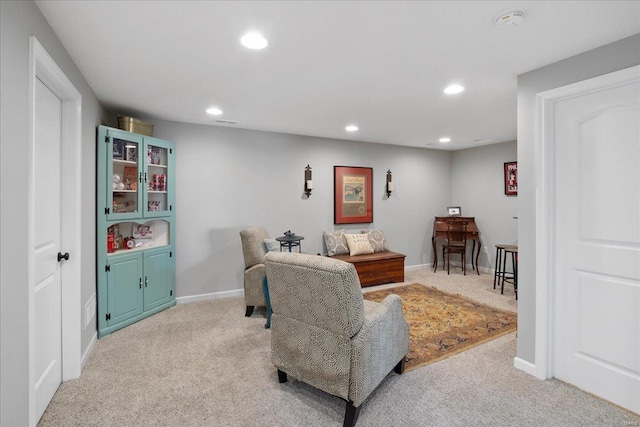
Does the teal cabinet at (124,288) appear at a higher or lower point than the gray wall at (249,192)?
lower

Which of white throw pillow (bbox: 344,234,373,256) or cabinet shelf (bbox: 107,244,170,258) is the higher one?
cabinet shelf (bbox: 107,244,170,258)

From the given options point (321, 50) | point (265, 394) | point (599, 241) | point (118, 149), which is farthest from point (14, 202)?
point (599, 241)

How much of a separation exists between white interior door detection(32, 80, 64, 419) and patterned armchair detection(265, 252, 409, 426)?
1432mm

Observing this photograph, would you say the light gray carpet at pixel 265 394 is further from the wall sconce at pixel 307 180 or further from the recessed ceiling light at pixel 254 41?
the wall sconce at pixel 307 180

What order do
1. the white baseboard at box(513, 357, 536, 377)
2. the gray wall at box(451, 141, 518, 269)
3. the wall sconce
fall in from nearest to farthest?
1. the white baseboard at box(513, 357, 536, 377)
2. the wall sconce
3. the gray wall at box(451, 141, 518, 269)

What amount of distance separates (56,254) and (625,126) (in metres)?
3.90

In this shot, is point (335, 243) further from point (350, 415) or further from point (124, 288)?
point (350, 415)

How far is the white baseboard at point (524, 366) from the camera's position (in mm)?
2404

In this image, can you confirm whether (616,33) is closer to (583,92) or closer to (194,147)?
(583,92)

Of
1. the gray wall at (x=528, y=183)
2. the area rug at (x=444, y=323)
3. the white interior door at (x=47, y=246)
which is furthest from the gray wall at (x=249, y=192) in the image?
the gray wall at (x=528, y=183)

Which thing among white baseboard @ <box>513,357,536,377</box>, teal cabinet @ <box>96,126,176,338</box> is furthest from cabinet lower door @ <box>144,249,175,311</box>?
white baseboard @ <box>513,357,536,377</box>

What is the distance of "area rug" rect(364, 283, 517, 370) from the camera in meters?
2.81

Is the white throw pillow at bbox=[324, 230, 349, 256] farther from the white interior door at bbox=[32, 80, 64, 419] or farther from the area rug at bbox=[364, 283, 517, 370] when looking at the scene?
the white interior door at bbox=[32, 80, 64, 419]

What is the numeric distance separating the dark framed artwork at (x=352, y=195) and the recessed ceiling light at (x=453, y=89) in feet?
8.33
